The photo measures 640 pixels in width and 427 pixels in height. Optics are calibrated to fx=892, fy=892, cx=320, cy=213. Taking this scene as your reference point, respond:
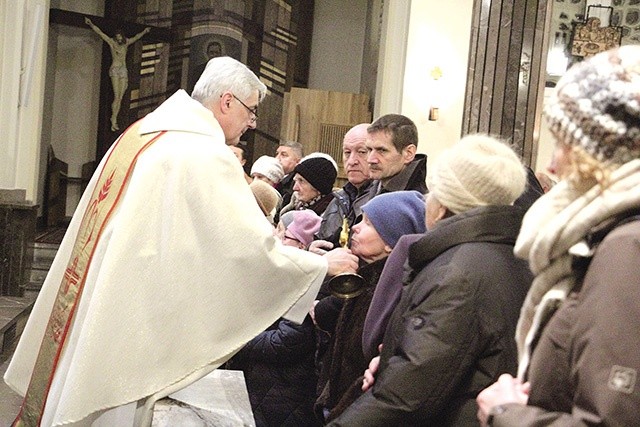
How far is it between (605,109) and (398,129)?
2.27 metres

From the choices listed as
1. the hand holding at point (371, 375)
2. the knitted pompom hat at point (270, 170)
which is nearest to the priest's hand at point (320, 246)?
the hand holding at point (371, 375)

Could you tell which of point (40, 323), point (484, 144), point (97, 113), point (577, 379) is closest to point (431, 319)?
point (484, 144)

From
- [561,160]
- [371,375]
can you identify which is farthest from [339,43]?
[561,160]

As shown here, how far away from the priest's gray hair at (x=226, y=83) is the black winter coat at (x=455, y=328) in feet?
4.75

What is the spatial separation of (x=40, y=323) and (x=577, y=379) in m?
2.67

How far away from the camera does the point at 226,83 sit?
342 centimetres

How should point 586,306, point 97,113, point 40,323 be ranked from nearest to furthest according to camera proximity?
point 586,306
point 40,323
point 97,113

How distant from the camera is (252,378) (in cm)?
369

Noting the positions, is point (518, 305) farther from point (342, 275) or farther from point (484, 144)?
point (342, 275)

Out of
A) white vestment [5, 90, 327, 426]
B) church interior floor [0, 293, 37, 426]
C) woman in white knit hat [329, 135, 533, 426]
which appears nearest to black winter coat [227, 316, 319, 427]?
white vestment [5, 90, 327, 426]

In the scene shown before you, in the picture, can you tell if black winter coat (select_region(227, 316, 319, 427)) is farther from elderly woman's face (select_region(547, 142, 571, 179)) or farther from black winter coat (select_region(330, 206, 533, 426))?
elderly woman's face (select_region(547, 142, 571, 179))

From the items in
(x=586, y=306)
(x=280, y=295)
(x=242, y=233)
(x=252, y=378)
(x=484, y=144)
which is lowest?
(x=252, y=378)

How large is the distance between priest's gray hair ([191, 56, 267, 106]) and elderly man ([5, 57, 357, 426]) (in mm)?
172

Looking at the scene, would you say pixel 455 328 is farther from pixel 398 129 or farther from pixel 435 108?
pixel 435 108
